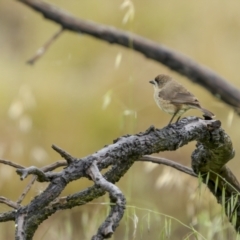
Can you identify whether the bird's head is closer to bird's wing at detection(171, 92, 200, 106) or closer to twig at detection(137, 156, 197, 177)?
bird's wing at detection(171, 92, 200, 106)

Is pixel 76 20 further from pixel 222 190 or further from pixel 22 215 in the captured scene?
pixel 22 215

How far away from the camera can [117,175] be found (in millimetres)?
1463

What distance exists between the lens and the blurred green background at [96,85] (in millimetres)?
4258

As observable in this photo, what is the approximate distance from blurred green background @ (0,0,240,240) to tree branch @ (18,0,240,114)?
1.08 m

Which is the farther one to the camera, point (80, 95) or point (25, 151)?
point (80, 95)

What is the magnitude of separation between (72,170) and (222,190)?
0.73 metres

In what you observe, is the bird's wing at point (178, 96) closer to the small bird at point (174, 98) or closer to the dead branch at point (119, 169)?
the small bird at point (174, 98)

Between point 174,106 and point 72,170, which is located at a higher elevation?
point 174,106

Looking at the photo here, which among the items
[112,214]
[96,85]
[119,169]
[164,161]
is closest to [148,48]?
[164,161]

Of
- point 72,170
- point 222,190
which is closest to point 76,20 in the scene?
point 222,190

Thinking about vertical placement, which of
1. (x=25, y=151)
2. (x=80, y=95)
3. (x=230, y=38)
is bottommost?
(x=25, y=151)

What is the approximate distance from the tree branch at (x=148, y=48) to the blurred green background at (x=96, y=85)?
3.54ft

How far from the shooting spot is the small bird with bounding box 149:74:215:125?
6.89ft

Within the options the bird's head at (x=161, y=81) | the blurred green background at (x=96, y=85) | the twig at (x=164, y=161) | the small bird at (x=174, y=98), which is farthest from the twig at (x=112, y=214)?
the blurred green background at (x=96, y=85)
